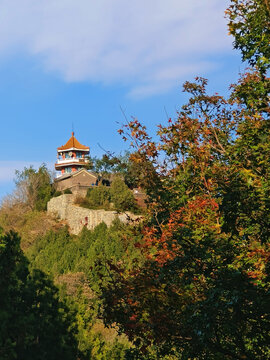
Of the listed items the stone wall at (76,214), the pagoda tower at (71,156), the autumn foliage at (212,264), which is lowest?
the autumn foliage at (212,264)

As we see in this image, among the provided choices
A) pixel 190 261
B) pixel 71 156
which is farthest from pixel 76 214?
pixel 190 261

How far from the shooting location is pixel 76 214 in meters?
41.8

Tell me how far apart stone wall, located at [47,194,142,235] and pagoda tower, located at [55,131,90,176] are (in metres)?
17.2

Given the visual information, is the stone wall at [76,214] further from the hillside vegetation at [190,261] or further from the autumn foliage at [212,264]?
the autumn foliage at [212,264]

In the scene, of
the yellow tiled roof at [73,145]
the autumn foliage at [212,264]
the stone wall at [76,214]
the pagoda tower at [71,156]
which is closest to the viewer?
the autumn foliage at [212,264]

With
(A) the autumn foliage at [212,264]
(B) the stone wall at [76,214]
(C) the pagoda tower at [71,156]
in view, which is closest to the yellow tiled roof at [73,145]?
(C) the pagoda tower at [71,156]

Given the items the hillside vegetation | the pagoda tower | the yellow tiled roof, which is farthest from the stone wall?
the hillside vegetation

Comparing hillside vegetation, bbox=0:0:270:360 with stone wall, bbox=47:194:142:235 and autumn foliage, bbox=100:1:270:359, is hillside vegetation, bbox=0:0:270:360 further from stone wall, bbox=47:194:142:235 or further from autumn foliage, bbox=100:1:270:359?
stone wall, bbox=47:194:142:235

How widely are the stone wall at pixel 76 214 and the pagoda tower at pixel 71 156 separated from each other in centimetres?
1724

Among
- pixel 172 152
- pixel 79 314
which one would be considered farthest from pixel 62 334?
pixel 172 152

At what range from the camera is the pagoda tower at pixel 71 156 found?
2512 inches

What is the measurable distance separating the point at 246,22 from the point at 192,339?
4.68 meters

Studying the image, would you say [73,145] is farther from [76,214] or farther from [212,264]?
[212,264]

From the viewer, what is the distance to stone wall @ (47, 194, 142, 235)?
1507 inches
